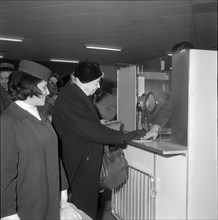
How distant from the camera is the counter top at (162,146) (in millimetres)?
2043

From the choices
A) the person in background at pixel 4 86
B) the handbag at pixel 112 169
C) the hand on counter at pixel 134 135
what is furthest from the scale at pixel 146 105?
the person in background at pixel 4 86

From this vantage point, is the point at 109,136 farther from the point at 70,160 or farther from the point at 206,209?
the point at 206,209

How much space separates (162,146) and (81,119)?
23.8 inches

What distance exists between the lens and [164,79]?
3.03 meters

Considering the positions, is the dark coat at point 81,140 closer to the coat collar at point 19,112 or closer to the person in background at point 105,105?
the coat collar at point 19,112

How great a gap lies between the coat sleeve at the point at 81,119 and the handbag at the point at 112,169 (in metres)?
0.27

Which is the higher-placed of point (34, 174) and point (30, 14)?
point (30, 14)

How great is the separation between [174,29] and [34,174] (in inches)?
204

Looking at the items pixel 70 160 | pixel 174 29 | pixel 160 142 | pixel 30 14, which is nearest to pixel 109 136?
pixel 70 160

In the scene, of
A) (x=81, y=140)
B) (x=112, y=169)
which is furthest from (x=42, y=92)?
(x=112, y=169)

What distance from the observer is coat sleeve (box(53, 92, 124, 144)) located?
2035 mm

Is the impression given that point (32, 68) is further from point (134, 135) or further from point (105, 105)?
point (105, 105)

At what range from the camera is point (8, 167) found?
1385mm

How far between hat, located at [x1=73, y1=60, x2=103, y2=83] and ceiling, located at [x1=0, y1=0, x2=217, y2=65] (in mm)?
1265
